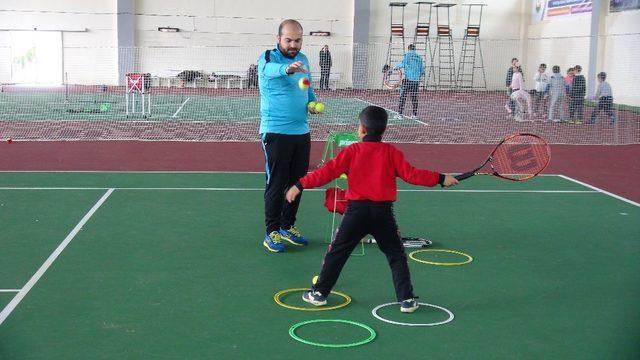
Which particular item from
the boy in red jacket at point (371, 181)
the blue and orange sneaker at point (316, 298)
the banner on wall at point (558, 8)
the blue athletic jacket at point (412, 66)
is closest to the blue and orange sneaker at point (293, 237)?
the blue and orange sneaker at point (316, 298)

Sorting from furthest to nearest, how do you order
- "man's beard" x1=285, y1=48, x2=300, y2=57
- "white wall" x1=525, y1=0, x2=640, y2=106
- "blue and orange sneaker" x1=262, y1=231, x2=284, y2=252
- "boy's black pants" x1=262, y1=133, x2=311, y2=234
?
"white wall" x1=525, y1=0, x2=640, y2=106
"blue and orange sneaker" x1=262, y1=231, x2=284, y2=252
"boy's black pants" x1=262, y1=133, x2=311, y2=234
"man's beard" x1=285, y1=48, x2=300, y2=57

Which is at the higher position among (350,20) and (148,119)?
(350,20)

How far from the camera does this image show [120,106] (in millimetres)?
28234

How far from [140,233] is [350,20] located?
32725mm

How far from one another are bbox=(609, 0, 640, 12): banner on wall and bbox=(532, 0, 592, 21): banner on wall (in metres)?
1.23

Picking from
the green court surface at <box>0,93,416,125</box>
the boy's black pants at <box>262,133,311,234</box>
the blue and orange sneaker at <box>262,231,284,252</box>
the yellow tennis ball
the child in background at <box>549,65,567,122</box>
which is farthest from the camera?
the green court surface at <box>0,93,416,125</box>

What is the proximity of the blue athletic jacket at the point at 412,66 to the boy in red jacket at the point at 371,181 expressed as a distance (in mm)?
17569

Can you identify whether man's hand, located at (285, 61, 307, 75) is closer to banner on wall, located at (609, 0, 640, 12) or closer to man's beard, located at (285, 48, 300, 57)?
man's beard, located at (285, 48, 300, 57)

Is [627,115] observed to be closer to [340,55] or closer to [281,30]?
[340,55]

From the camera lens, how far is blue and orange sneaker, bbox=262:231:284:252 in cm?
823

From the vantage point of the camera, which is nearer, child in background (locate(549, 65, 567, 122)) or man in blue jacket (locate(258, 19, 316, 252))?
man in blue jacket (locate(258, 19, 316, 252))

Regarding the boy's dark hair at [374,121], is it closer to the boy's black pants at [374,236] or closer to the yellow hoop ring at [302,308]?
the boy's black pants at [374,236]

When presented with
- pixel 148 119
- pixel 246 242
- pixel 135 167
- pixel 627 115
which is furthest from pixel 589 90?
pixel 246 242

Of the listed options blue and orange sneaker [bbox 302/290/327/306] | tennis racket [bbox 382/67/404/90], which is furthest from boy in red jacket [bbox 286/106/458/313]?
tennis racket [bbox 382/67/404/90]
